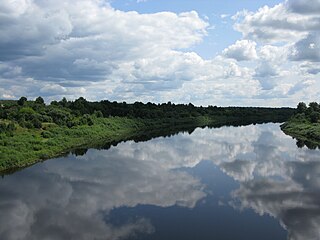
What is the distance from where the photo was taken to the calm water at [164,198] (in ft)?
75.7

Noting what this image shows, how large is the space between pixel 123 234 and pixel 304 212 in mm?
13188

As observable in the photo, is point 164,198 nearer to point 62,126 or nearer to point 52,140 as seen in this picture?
point 52,140

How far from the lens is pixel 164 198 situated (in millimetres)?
30438

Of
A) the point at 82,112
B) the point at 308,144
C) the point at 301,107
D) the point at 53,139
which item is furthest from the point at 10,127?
the point at 301,107

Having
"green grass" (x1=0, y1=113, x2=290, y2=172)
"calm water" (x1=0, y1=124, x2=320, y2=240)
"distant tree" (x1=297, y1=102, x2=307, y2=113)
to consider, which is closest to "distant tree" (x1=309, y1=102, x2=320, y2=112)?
"distant tree" (x1=297, y1=102, x2=307, y2=113)

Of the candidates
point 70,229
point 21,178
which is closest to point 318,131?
point 21,178

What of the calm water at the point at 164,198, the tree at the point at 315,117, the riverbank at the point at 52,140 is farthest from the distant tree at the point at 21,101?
the tree at the point at 315,117

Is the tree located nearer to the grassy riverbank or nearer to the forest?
the grassy riverbank

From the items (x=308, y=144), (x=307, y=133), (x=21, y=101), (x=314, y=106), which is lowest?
(x=308, y=144)

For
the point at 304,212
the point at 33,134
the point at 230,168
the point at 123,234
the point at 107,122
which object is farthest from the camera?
the point at 107,122

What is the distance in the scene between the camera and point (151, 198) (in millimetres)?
30594

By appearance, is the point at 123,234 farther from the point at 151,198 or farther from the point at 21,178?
the point at 21,178

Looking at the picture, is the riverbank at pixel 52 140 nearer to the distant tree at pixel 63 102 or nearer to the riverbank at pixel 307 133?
the distant tree at pixel 63 102

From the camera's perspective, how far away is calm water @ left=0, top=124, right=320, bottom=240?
75.7 feet
